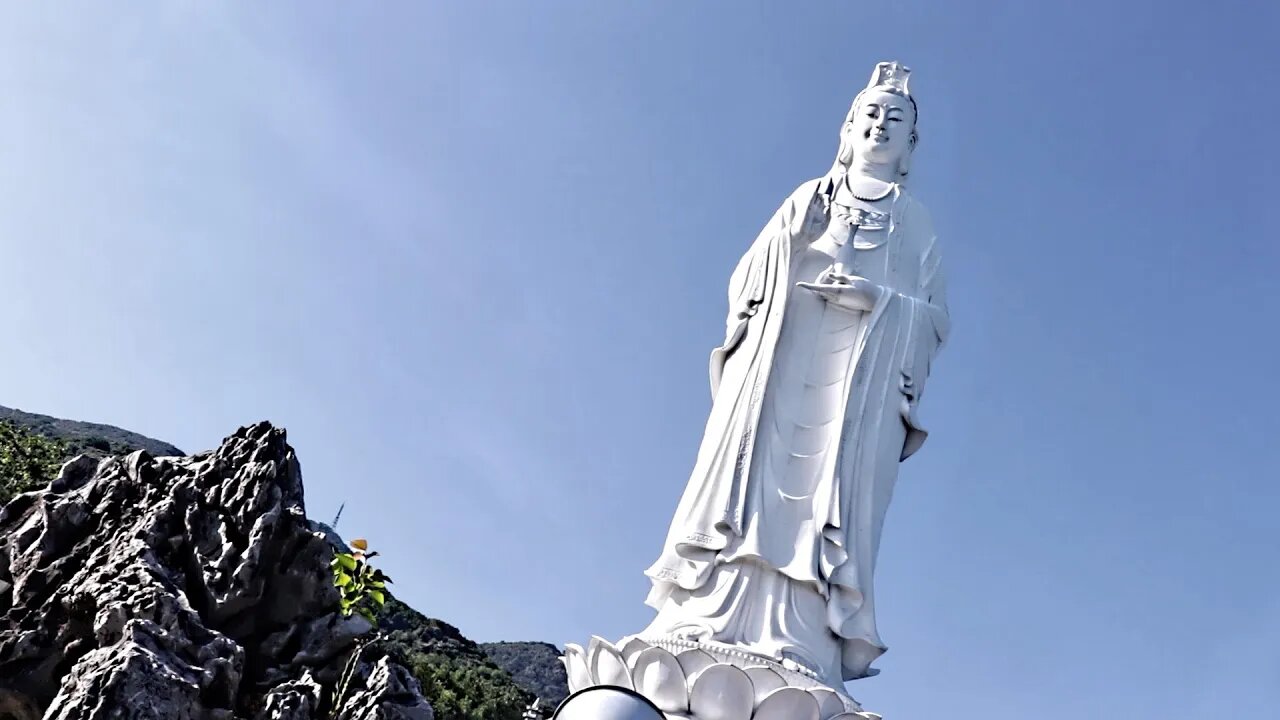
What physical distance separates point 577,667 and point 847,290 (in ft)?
8.18

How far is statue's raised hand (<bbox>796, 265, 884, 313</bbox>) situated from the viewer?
7031 mm

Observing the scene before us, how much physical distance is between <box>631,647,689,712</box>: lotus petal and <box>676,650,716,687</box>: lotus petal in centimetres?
2

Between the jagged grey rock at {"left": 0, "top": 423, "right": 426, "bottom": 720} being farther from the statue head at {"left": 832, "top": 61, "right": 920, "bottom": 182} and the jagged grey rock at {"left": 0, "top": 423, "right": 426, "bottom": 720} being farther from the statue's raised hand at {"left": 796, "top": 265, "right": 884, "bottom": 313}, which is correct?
the statue head at {"left": 832, "top": 61, "right": 920, "bottom": 182}

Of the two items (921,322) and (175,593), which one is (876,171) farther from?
(175,593)

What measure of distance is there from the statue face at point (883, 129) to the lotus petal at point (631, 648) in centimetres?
343

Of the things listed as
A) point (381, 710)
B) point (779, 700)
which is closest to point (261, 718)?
point (381, 710)

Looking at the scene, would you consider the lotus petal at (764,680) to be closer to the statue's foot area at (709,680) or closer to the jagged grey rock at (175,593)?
the statue's foot area at (709,680)

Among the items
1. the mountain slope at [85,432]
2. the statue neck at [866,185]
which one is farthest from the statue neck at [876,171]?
the mountain slope at [85,432]

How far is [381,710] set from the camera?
4.38 m

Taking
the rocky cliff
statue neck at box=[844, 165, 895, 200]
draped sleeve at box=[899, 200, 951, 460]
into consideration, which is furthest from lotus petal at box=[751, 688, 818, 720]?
statue neck at box=[844, 165, 895, 200]

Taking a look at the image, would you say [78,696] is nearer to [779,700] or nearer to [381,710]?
[381,710]

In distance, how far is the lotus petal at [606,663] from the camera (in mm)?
5652

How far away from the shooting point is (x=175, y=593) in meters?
4.57

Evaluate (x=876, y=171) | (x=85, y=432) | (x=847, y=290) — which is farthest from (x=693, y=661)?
(x=85, y=432)
